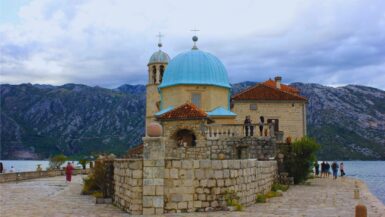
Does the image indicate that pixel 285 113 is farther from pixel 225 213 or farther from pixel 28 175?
pixel 225 213

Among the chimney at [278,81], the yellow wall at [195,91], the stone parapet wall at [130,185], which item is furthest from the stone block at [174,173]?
the chimney at [278,81]

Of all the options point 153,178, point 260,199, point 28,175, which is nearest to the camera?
point 153,178

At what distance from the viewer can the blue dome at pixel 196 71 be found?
113 ft

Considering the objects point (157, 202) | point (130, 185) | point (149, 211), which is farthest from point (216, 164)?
point (130, 185)

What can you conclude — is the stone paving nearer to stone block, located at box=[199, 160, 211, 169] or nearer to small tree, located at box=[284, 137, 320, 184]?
stone block, located at box=[199, 160, 211, 169]

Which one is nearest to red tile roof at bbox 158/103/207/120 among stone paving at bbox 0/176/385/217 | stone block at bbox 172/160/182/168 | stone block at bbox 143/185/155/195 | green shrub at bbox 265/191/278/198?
green shrub at bbox 265/191/278/198

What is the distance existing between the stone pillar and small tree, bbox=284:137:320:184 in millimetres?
14581

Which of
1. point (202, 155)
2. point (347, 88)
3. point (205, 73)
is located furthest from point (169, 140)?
point (347, 88)

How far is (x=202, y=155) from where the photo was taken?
90.4 ft

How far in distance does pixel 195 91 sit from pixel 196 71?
142cm

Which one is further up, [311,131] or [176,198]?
[311,131]

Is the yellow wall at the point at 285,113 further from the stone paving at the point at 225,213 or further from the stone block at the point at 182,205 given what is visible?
the stone block at the point at 182,205

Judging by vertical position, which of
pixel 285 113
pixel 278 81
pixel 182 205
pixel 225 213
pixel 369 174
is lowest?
pixel 369 174

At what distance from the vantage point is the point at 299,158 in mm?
27484
